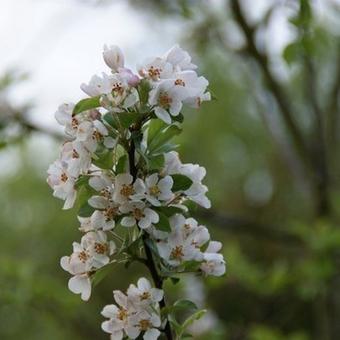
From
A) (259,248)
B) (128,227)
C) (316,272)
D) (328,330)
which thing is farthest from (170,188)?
(259,248)

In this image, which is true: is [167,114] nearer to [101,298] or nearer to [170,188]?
[170,188]

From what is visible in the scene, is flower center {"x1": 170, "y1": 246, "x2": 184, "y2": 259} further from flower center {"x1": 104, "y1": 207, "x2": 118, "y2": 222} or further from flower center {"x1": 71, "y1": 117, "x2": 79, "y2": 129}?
flower center {"x1": 71, "y1": 117, "x2": 79, "y2": 129}

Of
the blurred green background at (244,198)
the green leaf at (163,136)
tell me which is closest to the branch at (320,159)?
the blurred green background at (244,198)

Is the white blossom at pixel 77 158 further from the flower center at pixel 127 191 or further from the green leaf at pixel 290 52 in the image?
the green leaf at pixel 290 52

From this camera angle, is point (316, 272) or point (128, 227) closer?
point (128, 227)

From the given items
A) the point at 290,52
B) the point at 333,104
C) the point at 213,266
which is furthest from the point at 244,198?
the point at 213,266

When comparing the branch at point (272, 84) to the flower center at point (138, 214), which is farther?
the branch at point (272, 84)

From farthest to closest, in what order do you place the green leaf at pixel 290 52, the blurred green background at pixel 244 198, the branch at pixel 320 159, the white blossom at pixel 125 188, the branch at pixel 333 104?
the branch at pixel 333 104 → the branch at pixel 320 159 → the blurred green background at pixel 244 198 → the green leaf at pixel 290 52 → the white blossom at pixel 125 188
